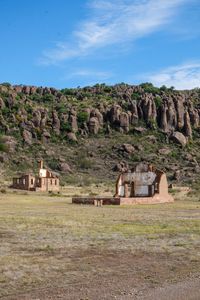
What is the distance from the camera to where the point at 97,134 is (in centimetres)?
11012

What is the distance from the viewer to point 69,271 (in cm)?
1423

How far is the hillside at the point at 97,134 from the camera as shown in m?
94.3

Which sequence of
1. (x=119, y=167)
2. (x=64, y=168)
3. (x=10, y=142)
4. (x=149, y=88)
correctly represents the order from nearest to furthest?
1. (x=64, y=168)
2. (x=119, y=167)
3. (x=10, y=142)
4. (x=149, y=88)

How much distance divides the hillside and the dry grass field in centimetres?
6255

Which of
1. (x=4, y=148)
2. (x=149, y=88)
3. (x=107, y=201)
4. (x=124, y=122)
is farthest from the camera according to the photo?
(x=149, y=88)

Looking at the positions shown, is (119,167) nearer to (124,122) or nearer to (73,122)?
(124,122)

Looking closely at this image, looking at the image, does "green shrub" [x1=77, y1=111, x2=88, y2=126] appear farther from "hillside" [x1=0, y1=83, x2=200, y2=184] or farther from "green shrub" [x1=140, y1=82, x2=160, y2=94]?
A: "green shrub" [x1=140, y1=82, x2=160, y2=94]

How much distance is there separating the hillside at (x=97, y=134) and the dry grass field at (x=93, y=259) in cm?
6255

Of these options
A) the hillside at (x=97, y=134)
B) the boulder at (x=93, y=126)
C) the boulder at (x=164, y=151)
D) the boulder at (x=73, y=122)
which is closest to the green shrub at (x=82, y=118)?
the hillside at (x=97, y=134)

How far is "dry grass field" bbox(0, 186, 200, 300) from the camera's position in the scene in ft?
40.4

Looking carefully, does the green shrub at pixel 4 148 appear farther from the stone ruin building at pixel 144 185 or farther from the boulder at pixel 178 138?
the stone ruin building at pixel 144 185

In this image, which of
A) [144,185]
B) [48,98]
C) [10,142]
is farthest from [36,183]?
[48,98]

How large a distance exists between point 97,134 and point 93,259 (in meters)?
94.3

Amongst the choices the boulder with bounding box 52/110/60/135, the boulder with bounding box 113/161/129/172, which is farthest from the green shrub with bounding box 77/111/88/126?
the boulder with bounding box 113/161/129/172
